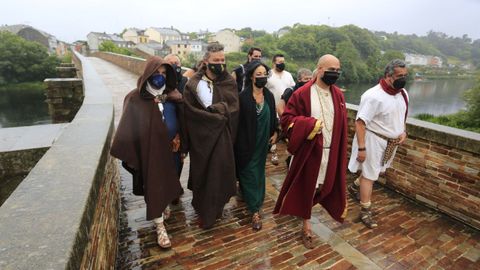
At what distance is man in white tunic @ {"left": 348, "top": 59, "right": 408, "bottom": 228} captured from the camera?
11.1 feet

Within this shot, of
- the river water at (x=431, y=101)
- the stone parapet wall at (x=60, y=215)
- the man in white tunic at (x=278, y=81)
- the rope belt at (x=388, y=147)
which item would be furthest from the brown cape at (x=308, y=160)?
the river water at (x=431, y=101)

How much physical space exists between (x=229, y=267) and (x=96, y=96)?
3.66 meters

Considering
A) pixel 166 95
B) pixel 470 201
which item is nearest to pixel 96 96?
pixel 166 95

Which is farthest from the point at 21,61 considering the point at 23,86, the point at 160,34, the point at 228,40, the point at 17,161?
the point at 17,161

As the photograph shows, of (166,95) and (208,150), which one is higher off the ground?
(166,95)

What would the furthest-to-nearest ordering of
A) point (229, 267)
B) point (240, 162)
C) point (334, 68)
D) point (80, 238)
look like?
point (240, 162), point (334, 68), point (229, 267), point (80, 238)

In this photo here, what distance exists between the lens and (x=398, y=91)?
135 inches

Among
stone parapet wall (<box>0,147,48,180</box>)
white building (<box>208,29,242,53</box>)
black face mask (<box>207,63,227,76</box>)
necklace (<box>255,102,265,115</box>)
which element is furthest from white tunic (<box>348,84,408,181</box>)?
white building (<box>208,29,242,53</box>)

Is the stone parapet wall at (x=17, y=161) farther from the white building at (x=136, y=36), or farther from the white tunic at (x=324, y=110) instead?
the white building at (x=136, y=36)

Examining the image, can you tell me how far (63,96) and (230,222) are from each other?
552 centimetres

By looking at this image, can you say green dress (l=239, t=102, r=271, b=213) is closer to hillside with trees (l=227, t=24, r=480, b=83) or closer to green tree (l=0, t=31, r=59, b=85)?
green tree (l=0, t=31, r=59, b=85)

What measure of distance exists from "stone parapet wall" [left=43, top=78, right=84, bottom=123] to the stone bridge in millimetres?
2754

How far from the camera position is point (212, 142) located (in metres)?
3.02

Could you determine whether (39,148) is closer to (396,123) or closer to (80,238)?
A: (80,238)
